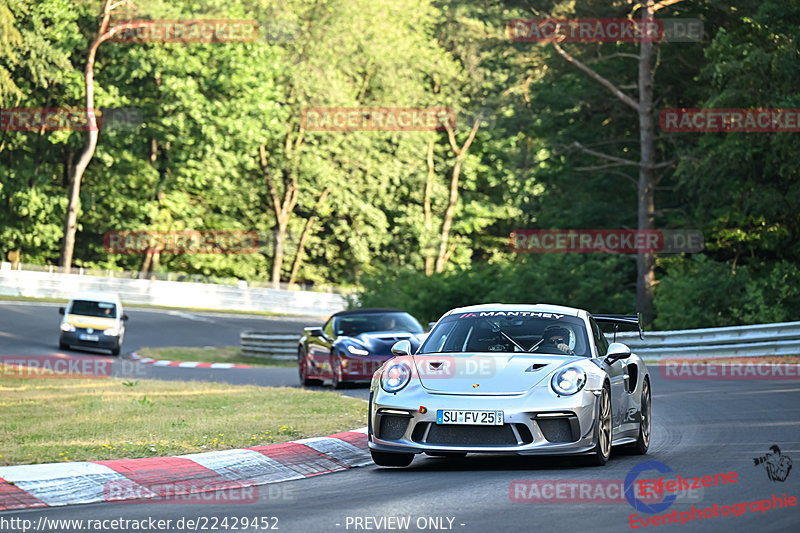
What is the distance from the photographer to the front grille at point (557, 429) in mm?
9523

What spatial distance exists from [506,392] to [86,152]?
51.2 metres

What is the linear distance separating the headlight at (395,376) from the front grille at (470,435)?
47cm

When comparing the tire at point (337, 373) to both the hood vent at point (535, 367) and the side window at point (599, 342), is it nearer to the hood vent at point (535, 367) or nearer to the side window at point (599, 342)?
the side window at point (599, 342)

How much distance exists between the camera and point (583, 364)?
10.2 m

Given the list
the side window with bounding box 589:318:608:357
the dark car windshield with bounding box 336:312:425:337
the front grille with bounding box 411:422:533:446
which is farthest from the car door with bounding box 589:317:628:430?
the dark car windshield with bounding box 336:312:425:337

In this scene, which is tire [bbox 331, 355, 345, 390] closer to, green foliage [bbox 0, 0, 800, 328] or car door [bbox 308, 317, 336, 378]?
car door [bbox 308, 317, 336, 378]

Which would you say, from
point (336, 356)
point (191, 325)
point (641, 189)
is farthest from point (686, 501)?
point (191, 325)

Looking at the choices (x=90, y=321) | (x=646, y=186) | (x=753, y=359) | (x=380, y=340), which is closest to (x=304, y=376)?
(x=380, y=340)

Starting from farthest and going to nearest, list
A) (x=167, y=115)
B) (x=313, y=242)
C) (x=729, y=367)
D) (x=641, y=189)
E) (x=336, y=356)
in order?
(x=313, y=242) → (x=167, y=115) → (x=641, y=189) → (x=729, y=367) → (x=336, y=356)

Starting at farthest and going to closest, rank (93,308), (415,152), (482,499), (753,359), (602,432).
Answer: (415,152) < (93,308) < (753,359) < (602,432) < (482,499)

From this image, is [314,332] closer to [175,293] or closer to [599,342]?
[599,342]

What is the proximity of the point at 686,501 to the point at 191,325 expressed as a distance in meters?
38.5

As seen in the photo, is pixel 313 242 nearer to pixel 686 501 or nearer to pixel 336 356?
pixel 336 356

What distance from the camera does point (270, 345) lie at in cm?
3488
